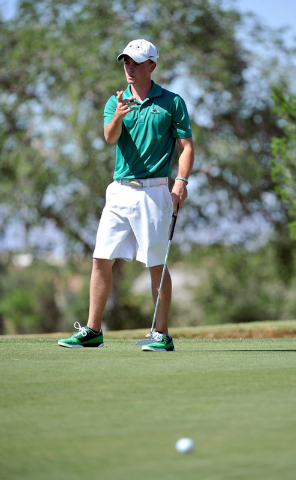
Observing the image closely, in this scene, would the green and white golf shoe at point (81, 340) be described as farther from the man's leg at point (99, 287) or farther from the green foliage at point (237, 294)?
the green foliage at point (237, 294)

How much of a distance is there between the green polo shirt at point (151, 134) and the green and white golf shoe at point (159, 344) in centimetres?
113

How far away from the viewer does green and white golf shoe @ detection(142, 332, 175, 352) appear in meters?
5.60

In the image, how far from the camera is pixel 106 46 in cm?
2150

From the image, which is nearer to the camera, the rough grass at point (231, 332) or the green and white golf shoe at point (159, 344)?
the green and white golf shoe at point (159, 344)

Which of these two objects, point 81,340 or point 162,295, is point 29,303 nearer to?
point 81,340

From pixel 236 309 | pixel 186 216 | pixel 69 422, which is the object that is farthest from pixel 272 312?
pixel 69 422

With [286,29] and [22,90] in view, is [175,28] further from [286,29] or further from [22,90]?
[22,90]

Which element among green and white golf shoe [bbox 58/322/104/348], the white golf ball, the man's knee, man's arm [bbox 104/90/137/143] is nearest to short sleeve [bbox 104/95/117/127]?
man's arm [bbox 104/90/137/143]

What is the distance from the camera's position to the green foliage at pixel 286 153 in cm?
1379

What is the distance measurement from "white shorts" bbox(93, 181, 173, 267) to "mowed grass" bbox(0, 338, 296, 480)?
1157 millimetres

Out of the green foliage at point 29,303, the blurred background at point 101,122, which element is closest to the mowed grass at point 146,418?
the blurred background at point 101,122

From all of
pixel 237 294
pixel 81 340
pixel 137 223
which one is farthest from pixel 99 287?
pixel 237 294

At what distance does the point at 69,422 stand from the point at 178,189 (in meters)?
3.11

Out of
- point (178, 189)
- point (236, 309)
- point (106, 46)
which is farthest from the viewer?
point (236, 309)
